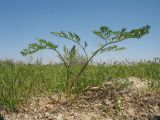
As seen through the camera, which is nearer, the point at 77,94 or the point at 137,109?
the point at 137,109

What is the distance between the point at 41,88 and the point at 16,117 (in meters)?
0.86

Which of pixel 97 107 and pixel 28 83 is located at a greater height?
pixel 28 83

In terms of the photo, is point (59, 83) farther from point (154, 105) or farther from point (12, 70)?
point (154, 105)

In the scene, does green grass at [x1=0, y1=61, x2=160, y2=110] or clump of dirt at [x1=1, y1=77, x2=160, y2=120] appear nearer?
clump of dirt at [x1=1, y1=77, x2=160, y2=120]

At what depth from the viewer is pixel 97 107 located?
16.0ft

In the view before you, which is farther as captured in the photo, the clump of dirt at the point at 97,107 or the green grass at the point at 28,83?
the green grass at the point at 28,83

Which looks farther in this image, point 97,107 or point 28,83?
point 28,83

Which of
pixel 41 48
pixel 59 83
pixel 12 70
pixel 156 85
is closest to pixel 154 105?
pixel 156 85

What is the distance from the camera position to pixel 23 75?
547 cm

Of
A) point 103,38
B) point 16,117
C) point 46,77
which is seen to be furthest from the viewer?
point 46,77

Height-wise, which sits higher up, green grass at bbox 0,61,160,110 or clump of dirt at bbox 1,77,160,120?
green grass at bbox 0,61,160,110

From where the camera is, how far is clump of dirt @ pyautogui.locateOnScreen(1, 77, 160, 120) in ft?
15.2

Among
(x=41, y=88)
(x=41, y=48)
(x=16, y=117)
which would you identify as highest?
(x=41, y=48)

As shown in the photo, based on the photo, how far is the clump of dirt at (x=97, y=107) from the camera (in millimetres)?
4633
